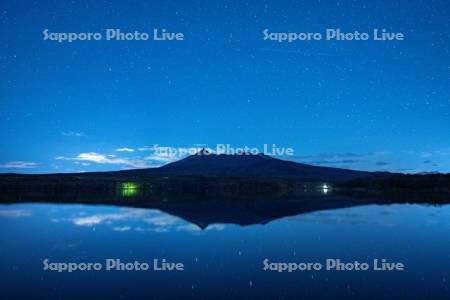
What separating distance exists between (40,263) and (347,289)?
9761 mm

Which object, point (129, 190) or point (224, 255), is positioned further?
point (129, 190)

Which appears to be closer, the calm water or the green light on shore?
the calm water

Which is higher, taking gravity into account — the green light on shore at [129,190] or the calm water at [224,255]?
the green light on shore at [129,190]

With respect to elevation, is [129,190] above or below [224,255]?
above

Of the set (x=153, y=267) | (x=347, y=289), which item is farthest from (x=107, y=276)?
(x=347, y=289)

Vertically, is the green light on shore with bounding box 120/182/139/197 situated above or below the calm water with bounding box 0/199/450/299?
above

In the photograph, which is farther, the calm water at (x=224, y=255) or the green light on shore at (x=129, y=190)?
the green light on shore at (x=129, y=190)

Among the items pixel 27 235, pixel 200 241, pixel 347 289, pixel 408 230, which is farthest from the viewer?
pixel 408 230

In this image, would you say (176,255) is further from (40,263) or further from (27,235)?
(27,235)

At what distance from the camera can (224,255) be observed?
1672cm

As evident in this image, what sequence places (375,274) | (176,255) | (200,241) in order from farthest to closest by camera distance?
(200,241)
(176,255)
(375,274)

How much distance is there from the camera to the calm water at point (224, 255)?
11680 millimetres

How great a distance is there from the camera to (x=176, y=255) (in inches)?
659

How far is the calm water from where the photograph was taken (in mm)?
11680
